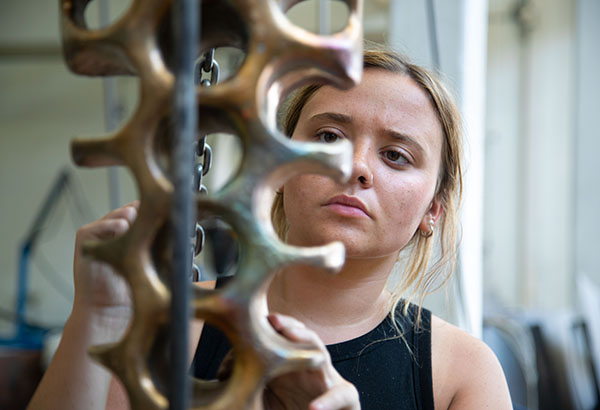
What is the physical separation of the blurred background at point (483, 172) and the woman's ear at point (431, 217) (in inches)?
12.8

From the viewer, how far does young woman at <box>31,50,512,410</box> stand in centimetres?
52

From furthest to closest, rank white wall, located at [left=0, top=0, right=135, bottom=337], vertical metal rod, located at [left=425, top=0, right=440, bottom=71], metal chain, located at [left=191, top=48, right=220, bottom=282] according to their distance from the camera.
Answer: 1. white wall, located at [left=0, top=0, right=135, bottom=337]
2. vertical metal rod, located at [left=425, top=0, right=440, bottom=71]
3. metal chain, located at [left=191, top=48, right=220, bottom=282]

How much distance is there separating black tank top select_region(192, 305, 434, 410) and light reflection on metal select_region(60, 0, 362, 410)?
47cm

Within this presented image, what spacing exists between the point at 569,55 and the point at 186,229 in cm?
460

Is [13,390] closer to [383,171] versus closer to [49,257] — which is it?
[383,171]

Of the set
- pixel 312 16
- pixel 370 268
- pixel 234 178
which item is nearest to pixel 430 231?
pixel 370 268

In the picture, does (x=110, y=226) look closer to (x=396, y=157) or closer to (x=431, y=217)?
(x=396, y=157)

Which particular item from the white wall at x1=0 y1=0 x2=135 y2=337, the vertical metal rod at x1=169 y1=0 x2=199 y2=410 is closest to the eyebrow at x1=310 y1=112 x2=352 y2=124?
the vertical metal rod at x1=169 y1=0 x2=199 y2=410

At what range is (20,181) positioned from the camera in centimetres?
537

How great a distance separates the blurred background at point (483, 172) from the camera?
122 centimetres

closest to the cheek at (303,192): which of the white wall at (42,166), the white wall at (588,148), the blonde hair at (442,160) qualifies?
the blonde hair at (442,160)

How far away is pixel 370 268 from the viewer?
726 millimetres

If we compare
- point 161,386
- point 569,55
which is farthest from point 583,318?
point 161,386

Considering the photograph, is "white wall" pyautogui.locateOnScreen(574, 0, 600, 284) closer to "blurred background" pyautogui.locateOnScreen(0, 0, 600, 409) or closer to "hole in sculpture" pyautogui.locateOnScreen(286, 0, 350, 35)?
"blurred background" pyautogui.locateOnScreen(0, 0, 600, 409)
